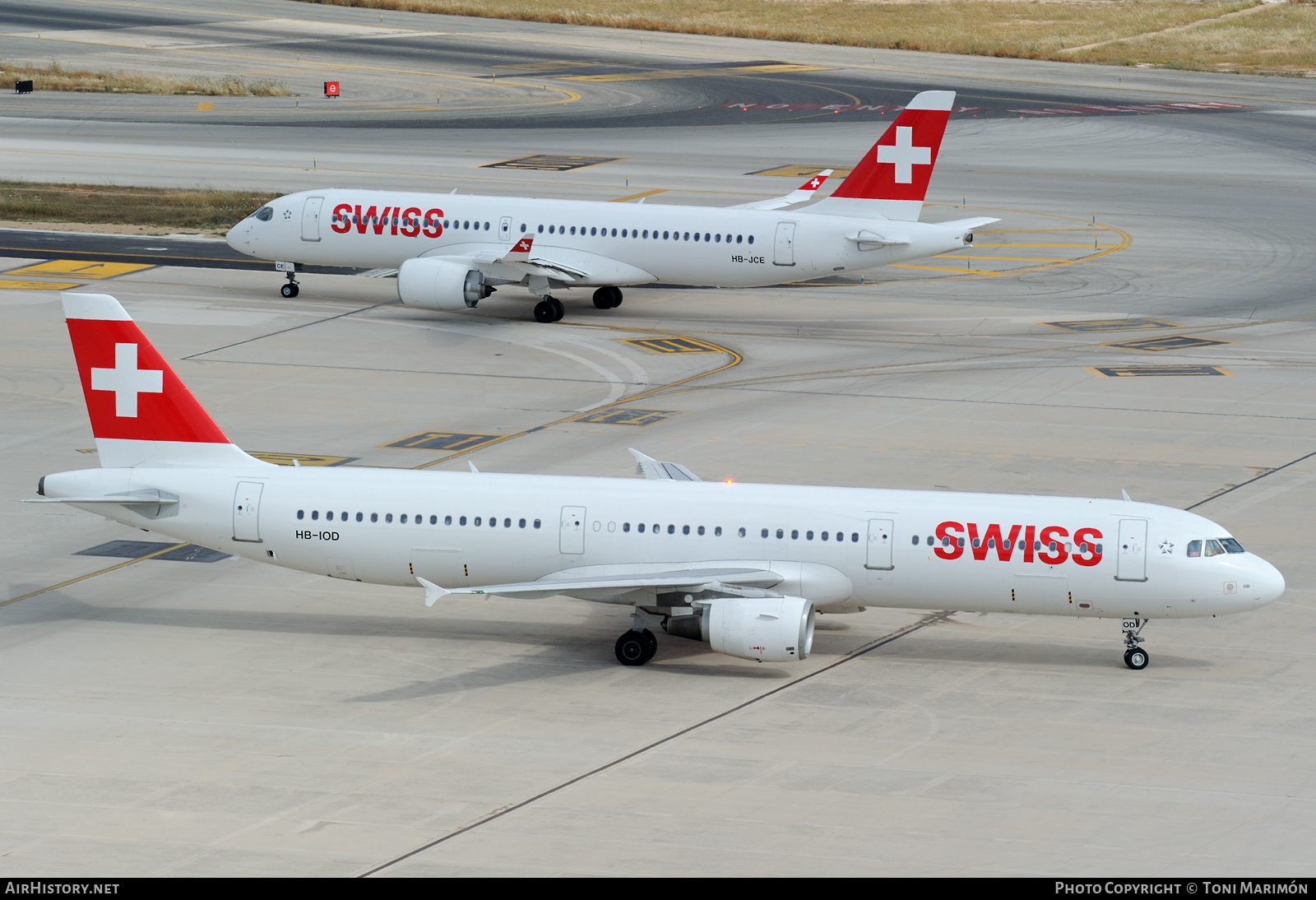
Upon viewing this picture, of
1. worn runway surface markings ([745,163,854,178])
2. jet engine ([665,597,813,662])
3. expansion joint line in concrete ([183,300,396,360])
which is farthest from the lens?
worn runway surface markings ([745,163,854,178])

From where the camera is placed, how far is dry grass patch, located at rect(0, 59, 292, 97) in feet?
394

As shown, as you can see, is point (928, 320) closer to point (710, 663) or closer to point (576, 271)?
point (576, 271)

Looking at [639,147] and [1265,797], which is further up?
[639,147]

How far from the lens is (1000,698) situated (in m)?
32.6

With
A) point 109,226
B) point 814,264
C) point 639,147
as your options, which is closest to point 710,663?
point 814,264

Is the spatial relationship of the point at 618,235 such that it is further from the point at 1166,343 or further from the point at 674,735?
the point at 674,735

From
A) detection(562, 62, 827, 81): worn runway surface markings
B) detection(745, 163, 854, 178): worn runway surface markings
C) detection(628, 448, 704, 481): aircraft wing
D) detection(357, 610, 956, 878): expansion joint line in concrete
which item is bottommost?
detection(357, 610, 956, 878): expansion joint line in concrete

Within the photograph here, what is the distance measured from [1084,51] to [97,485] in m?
117

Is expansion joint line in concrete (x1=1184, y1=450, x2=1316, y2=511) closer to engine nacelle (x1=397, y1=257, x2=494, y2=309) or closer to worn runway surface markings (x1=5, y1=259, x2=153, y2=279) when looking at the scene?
engine nacelle (x1=397, y1=257, x2=494, y2=309)

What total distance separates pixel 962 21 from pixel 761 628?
130 m

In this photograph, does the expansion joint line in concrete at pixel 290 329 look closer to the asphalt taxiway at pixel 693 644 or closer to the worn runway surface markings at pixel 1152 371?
the asphalt taxiway at pixel 693 644

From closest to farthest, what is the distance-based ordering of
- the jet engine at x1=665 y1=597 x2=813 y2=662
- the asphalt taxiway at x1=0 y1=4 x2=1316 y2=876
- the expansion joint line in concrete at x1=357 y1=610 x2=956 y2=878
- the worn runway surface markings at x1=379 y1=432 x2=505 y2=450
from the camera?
the expansion joint line in concrete at x1=357 y1=610 x2=956 y2=878 < the asphalt taxiway at x1=0 y1=4 x2=1316 y2=876 < the jet engine at x1=665 y1=597 x2=813 y2=662 < the worn runway surface markings at x1=379 y1=432 x2=505 y2=450

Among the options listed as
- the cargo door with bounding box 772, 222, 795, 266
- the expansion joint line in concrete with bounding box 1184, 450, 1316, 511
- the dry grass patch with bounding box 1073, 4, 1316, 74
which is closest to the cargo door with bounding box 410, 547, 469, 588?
the expansion joint line in concrete with bounding box 1184, 450, 1316, 511

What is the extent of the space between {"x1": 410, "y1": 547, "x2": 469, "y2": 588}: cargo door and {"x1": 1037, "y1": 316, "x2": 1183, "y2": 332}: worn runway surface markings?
36959mm
